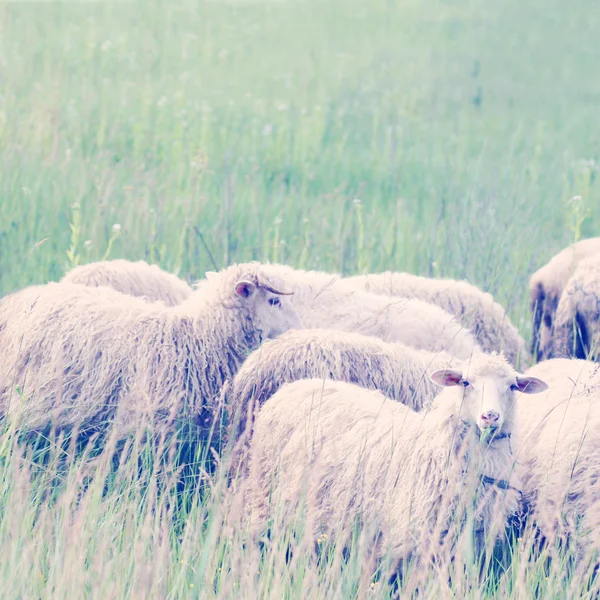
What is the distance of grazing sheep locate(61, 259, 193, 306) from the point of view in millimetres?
5091

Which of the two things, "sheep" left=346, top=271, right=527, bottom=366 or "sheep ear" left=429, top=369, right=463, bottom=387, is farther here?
"sheep" left=346, top=271, right=527, bottom=366

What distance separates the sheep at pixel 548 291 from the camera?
5652mm

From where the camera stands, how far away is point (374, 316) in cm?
496

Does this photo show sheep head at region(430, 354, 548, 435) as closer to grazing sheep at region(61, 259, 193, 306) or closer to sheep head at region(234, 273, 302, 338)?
sheep head at region(234, 273, 302, 338)

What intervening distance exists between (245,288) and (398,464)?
128 cm

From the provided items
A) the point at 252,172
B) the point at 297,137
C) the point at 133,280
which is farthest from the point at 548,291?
the point at 297,137

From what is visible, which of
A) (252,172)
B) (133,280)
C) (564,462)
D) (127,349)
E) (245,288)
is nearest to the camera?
(564,462)

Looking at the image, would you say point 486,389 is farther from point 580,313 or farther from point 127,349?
point 580,313

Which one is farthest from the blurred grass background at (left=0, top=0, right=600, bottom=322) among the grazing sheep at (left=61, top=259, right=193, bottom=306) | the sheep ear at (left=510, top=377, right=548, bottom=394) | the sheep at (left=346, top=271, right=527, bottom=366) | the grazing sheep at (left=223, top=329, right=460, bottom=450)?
the sheep ear at (left=510, top=377, right=548, bottom=394)

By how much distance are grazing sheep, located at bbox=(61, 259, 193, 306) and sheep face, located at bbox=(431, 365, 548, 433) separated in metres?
2.09

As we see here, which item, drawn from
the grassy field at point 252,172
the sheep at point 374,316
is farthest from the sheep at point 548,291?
the sheep at point 374,316

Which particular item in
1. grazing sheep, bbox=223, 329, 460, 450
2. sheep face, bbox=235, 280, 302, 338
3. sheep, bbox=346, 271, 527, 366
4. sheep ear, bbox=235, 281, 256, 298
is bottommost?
sheep, bbox=346, 271, 527, 366

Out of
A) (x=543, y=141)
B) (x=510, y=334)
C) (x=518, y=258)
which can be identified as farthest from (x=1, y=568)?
(x=543, y=141)

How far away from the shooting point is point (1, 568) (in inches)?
101
